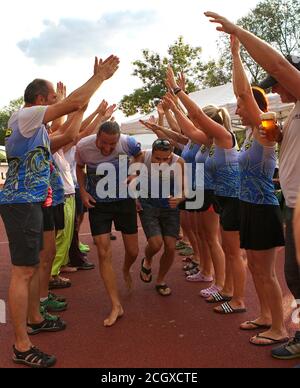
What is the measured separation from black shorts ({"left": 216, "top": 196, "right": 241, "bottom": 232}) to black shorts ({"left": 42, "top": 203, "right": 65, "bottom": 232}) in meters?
1.73

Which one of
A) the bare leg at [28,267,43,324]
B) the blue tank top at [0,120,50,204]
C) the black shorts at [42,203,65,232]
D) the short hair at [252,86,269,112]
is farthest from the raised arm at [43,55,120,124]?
the bare leg at [28,267,43,324]

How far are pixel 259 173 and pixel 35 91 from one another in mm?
2000

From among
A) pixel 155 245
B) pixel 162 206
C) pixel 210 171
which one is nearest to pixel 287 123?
pixel 210 171

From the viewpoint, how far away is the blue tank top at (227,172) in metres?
4.26

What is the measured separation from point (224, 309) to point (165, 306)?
676mm

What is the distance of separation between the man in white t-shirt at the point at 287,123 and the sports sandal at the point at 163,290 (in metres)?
1.84

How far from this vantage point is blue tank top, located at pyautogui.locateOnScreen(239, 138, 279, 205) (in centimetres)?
347

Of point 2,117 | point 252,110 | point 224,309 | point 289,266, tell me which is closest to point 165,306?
point 224,309

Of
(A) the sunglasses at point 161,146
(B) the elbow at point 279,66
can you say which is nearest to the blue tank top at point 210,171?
(A) the sunglasses at point 161,146

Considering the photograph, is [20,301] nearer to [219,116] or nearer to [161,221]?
[161,221]

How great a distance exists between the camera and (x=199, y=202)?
5.07 metres

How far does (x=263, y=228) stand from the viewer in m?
3.46

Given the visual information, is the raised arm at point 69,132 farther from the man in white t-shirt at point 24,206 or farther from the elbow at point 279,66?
the elbow at point 279,66

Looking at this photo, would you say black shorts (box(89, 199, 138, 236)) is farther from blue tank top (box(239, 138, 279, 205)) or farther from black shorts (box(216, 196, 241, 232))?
blue tank top (box(239, 138, 279, 205))
